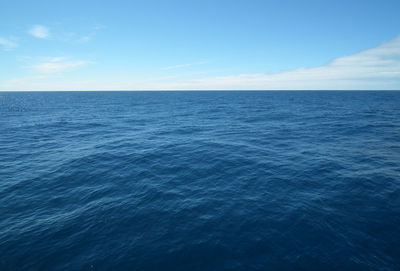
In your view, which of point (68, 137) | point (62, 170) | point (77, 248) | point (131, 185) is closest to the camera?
point (77, 248)

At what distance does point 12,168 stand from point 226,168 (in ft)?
79.3

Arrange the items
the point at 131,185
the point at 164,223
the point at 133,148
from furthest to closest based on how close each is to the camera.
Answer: the point at 133,148 → the point at 131,185 → the point at 164,223

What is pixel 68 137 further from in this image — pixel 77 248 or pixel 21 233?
pixel 77 248

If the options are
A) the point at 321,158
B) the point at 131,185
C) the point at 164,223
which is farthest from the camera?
the point at 321,158

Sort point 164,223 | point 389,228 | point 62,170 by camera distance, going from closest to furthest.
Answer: point 389,228, point 164,223, point 62,170

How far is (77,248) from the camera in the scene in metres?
11.2

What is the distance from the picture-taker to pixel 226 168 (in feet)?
72.1

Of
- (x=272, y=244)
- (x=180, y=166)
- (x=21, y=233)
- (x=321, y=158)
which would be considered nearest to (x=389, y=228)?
(x=272, y=244)

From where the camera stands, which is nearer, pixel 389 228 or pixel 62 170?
pixel 389 228

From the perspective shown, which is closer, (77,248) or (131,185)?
(77,248)

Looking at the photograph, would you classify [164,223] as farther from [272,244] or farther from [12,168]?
[12,168]

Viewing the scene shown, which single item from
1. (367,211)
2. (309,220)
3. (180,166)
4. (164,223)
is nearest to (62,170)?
(180,166)

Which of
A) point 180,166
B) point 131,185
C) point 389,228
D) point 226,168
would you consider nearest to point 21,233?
point 131,185

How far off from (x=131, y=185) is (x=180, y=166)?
615 centimetres
